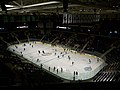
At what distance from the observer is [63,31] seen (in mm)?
29938

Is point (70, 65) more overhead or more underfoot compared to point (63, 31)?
more underfoot

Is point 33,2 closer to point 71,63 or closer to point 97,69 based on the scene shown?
point 71,63

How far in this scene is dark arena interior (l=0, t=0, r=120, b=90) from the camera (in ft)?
41.4

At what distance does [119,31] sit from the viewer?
21.8 m

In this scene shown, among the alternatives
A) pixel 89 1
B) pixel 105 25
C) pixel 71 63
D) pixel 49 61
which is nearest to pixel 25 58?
pixel 49 61

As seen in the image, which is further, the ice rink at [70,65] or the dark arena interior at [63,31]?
the ice rink at [70,65]

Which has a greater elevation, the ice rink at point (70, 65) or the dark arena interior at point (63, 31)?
the dark arena interior at point (63, 31)

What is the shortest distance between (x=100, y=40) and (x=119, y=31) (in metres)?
3.09

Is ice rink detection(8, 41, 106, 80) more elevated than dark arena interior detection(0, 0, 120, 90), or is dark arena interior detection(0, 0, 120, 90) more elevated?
dark arena interior detection(0, 0, 120, 90)

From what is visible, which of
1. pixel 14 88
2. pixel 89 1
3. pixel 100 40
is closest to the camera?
pixel 14 88

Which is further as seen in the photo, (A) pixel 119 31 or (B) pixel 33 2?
(A) pixel 119 31

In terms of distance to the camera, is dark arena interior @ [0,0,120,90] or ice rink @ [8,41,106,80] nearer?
dark arena interior @ [0,0,120,90]

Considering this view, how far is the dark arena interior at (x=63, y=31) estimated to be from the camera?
12.6 m

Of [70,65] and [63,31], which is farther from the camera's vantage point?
[63,31]
